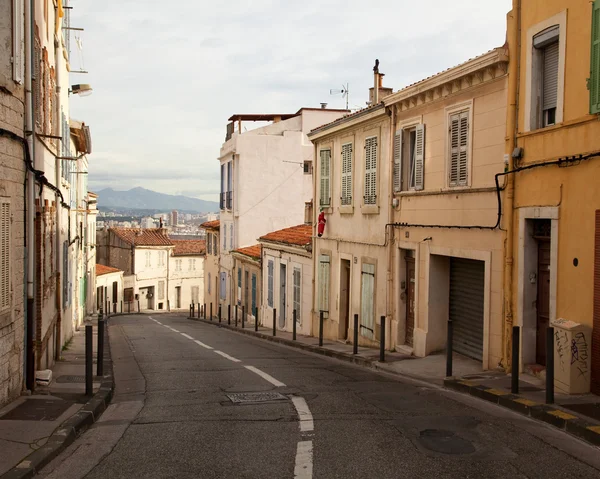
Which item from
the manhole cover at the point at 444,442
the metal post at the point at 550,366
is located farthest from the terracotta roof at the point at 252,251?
the manhole cover at the point at 444,442

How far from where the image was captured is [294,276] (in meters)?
23.4

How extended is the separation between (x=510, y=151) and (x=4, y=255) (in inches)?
301

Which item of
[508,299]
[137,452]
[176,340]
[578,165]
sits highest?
[578,165]

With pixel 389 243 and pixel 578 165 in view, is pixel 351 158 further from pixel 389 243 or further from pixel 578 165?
pixel 578 165

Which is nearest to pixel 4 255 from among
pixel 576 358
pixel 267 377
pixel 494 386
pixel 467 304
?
pixel 267 377

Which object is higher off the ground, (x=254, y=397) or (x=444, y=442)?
(x=444, y=442)

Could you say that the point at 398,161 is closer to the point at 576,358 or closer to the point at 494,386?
the point at 494,386

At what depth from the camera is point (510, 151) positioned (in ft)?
36.1

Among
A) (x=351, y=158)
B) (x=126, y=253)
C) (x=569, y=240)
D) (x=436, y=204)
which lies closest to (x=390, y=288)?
(x=436, y=204)

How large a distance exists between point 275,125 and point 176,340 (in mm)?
15455

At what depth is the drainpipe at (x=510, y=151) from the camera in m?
10.9

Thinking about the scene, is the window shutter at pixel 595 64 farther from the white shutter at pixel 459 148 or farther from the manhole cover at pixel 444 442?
the manhole cover at pixel 444 442

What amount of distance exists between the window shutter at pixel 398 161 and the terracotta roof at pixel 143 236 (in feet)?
154

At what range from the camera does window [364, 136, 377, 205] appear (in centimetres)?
1673
